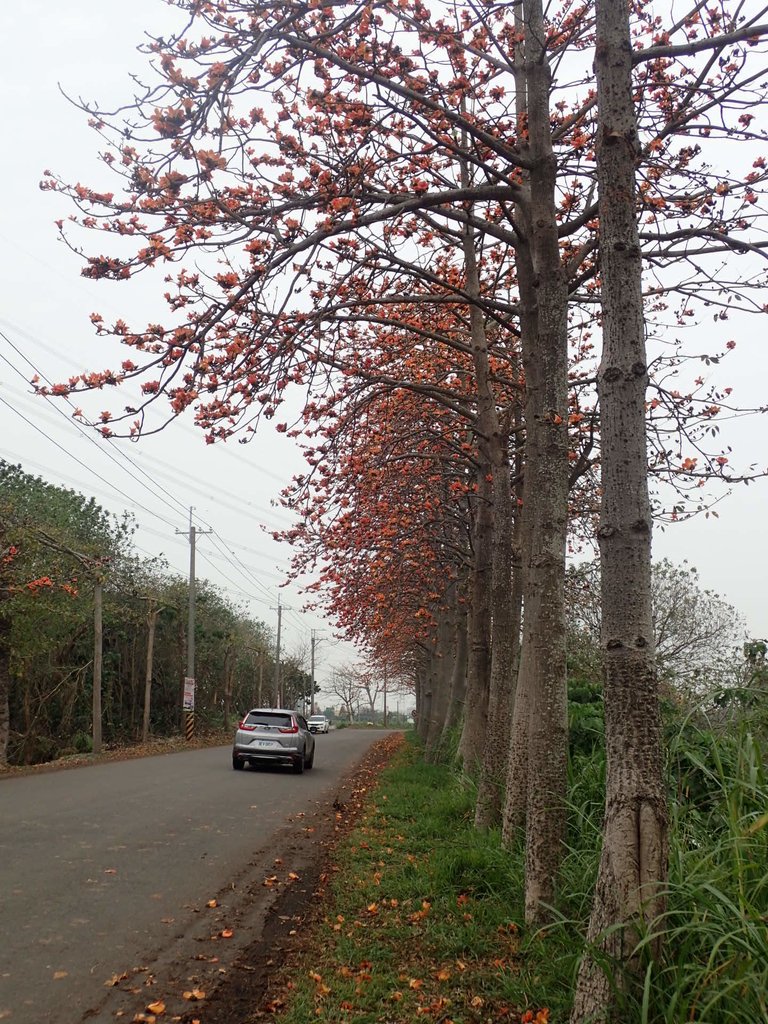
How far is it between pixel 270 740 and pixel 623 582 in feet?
58.8

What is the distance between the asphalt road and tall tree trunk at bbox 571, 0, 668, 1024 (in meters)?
2.73

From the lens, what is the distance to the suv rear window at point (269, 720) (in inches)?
826

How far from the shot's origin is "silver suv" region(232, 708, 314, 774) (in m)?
20.7

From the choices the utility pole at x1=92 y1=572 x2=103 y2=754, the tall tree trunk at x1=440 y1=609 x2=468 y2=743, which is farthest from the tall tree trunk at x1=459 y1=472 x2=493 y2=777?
the utility pole at x1=92 y1=572 x2=103 y2=754

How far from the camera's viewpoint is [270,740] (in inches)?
816

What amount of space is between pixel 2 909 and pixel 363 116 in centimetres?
658

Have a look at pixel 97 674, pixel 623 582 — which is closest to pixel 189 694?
pixel 97 674

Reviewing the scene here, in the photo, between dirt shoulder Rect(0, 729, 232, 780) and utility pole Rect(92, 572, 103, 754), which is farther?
utility pole Rect(92, 572, 103, 754)

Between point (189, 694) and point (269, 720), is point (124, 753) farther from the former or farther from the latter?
point (269, 720)

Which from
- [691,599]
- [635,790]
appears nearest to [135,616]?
[691,599]

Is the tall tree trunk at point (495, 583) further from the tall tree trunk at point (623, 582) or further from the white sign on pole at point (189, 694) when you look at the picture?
the white sign on pole at point (189, 694)

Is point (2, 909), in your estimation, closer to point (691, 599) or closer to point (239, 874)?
point (239, 874)

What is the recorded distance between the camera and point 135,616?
32.7 m

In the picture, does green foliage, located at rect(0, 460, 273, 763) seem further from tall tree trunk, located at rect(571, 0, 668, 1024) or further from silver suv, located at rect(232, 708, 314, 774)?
tall tree trunk, located at rect(571, 0, 668, 1024)
